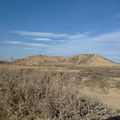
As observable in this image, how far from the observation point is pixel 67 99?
25.8 ft

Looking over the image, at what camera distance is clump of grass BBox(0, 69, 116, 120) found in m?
7.55

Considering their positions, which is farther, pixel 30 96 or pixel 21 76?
pixel 21 76

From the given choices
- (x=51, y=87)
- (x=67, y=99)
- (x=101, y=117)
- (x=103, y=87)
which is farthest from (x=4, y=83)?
(x=103, y=87)

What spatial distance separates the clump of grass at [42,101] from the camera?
24.8 feet

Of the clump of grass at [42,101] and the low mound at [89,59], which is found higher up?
the low mound at [89,59]

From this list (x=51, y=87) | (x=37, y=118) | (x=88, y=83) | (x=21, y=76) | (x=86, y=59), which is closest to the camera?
(x=37, y=118)

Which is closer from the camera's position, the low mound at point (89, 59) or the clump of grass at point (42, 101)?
the clump of grass at point (42, 101)

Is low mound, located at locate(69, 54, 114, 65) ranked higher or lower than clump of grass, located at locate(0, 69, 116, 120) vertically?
higher

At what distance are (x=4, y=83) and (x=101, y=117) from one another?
275 cm

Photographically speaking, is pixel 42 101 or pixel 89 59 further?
pixel 89 59

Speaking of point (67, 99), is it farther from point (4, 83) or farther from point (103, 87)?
point (103, 87)

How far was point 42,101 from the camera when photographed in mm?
7891

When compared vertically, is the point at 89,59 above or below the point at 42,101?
above

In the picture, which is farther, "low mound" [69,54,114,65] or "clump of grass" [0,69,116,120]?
"low mound" [69,54,114,65]
